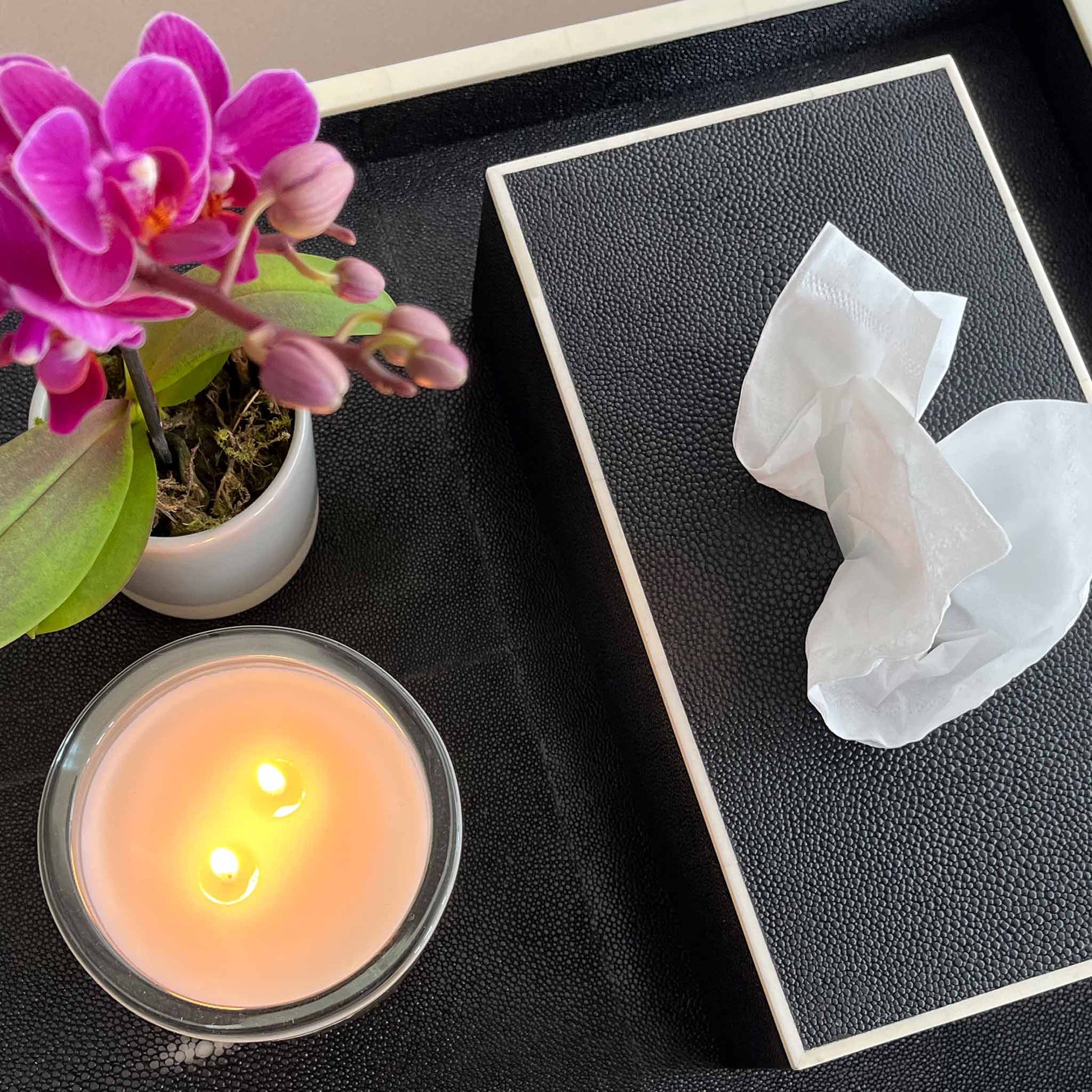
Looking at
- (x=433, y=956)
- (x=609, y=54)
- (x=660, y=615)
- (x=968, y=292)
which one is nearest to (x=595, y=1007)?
(x=433, y=956)

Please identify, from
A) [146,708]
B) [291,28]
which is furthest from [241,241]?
[291,28]

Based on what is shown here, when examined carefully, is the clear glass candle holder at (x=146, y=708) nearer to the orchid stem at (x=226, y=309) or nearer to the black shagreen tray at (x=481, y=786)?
the black shagreen tray at (x=481, y=786)

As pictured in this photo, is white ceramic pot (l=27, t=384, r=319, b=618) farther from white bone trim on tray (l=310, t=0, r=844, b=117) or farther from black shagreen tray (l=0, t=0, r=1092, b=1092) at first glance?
white bone trim on tray (l=310, t=0, r=844, b=117)

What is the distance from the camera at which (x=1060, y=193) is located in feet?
2.24

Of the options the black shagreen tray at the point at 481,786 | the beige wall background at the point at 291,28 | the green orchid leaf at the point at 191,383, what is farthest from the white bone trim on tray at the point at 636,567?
the beige wall background at the point at 291,28

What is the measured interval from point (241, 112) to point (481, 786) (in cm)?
34

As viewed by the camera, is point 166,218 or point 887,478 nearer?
point 166,218

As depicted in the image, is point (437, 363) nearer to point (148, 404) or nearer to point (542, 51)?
point (148, 404)

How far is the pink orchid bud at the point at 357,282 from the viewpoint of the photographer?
1.02 ft

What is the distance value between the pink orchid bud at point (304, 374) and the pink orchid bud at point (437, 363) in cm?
2

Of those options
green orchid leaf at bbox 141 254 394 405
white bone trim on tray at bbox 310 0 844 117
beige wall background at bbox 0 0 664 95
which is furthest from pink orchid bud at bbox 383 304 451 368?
beige wall background at bbox 0 0 664 95

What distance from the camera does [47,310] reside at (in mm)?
261

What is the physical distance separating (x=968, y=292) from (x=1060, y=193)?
0.21 metres

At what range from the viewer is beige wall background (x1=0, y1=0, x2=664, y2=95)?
76 centimetres
